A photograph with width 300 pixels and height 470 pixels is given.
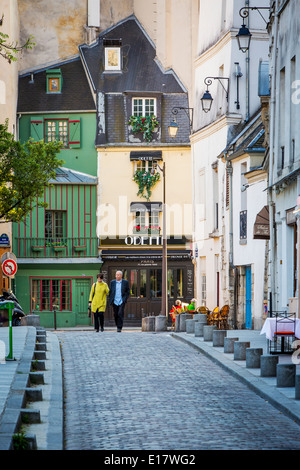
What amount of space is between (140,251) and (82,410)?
36118 millimetres

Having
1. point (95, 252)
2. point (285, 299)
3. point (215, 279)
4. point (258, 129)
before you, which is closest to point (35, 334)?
point (285, 299)

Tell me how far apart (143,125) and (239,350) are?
105 feet

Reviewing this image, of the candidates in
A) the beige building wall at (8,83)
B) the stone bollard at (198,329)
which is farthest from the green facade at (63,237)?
the stone bollard at (198,329)

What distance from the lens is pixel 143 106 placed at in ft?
160

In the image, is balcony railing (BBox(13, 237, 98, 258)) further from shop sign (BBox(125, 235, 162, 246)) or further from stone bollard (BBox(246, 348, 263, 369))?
stone bollard (BBox(246, 348, 263, 369))

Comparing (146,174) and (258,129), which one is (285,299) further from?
(146,174)

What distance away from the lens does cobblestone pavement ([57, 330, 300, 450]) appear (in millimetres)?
9586

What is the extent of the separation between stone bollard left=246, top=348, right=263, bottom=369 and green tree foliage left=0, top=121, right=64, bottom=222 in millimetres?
13796

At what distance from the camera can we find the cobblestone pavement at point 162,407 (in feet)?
31.4

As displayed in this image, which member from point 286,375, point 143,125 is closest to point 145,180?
point 143,125

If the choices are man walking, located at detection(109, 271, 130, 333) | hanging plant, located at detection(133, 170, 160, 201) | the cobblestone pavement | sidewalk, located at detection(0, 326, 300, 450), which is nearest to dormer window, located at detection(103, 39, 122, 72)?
hanging plant, located at detection(133, 170, 160, 201)

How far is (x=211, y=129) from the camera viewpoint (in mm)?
37688

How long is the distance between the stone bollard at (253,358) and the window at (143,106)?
110ft

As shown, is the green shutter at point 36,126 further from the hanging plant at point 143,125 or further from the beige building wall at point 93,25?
the hanging plant at point 143,125
